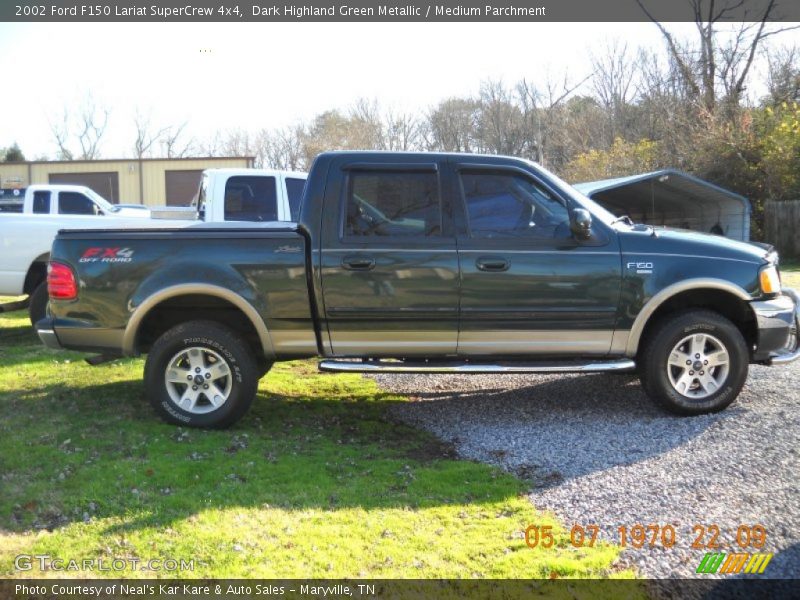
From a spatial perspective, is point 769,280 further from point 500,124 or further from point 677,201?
point 500,124

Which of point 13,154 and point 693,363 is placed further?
point 13,154

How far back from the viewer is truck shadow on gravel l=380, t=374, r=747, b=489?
16.1 ft

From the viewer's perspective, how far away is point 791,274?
17094 millimetres

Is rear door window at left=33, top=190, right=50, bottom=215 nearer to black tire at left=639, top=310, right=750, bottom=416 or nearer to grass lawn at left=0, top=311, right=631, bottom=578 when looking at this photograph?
grass lawn at left=0, top=311, right=631, bottom=578

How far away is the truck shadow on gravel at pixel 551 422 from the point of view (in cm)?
492

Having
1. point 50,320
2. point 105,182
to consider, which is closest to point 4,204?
point 105,182

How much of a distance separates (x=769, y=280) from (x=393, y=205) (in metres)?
3.10

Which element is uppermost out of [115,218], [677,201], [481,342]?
[677,201]

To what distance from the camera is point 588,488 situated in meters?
4.35

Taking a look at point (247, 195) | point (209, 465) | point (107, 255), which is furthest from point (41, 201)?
point (209, 465)

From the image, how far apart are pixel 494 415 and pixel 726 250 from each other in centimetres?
236

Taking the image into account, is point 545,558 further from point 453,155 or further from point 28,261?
point 28,261

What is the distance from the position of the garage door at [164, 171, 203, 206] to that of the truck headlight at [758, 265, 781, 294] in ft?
99.2

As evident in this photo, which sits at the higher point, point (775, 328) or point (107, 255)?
point (107, 255)
